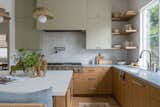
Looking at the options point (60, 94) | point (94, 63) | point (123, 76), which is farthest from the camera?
point (94, 63)

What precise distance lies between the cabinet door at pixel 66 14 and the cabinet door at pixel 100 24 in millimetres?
244

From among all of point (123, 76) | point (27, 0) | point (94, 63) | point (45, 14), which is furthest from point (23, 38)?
point (123, 76)

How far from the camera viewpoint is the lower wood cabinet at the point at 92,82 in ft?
17.0

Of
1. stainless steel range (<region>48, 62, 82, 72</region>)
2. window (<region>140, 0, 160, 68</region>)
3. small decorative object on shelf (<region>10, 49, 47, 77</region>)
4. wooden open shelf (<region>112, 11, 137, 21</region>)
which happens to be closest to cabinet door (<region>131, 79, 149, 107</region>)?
window (<region>140, 0, 160, 68</region>)

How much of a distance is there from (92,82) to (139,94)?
246cm

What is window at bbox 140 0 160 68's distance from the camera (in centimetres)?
388

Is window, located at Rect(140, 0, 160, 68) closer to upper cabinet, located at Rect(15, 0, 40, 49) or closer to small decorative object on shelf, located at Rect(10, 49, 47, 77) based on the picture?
small decorative object on shelf, located at Rect(10, 49, 47, 77)

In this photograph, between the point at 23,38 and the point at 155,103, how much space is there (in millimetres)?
4033

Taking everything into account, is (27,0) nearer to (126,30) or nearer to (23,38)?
(23,38)

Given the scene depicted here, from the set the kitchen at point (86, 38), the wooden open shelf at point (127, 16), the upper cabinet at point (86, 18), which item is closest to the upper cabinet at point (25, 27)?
the kitchen at point (86, 38)

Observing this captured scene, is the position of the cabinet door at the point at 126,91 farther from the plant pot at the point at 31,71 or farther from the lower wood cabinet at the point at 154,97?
the plant pot at the point at 31,71

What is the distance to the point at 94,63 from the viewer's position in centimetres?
573

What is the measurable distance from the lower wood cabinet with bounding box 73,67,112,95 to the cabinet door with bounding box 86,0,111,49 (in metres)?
0.68

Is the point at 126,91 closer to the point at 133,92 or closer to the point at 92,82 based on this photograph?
the point at 133,92
